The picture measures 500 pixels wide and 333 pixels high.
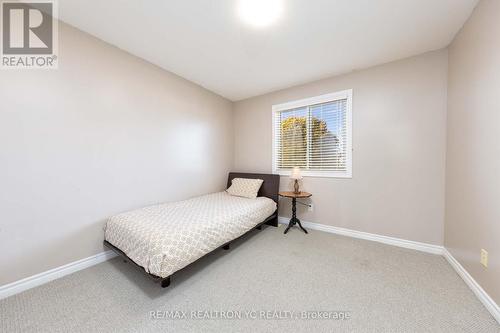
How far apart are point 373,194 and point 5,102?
3.99 m

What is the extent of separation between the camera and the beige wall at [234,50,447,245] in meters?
2.23

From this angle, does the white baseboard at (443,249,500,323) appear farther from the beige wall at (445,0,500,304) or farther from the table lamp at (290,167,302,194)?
the table lamp at (290,167,302,194)

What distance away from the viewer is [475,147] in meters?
1.61

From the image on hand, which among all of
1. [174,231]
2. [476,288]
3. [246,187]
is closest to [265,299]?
[174,231]

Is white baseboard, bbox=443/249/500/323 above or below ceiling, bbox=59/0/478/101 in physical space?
below

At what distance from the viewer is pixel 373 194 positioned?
8.55ft

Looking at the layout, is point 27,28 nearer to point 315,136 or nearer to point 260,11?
point 260,11

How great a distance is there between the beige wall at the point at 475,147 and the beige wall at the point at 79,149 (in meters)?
3.31

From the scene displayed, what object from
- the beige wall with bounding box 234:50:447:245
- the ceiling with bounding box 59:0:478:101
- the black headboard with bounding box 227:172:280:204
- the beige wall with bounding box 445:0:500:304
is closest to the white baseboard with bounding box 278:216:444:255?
the beige wall with bounding box 234:50:447:245

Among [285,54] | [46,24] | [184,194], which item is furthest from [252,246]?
[46,24]

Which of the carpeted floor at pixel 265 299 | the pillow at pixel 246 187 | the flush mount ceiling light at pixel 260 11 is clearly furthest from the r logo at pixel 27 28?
the pillow at pixel 246 187

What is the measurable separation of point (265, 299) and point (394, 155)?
2344mm

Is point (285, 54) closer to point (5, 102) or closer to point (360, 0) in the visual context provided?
point (360, 0)

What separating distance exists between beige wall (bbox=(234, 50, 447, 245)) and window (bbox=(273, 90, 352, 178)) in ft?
0.40
